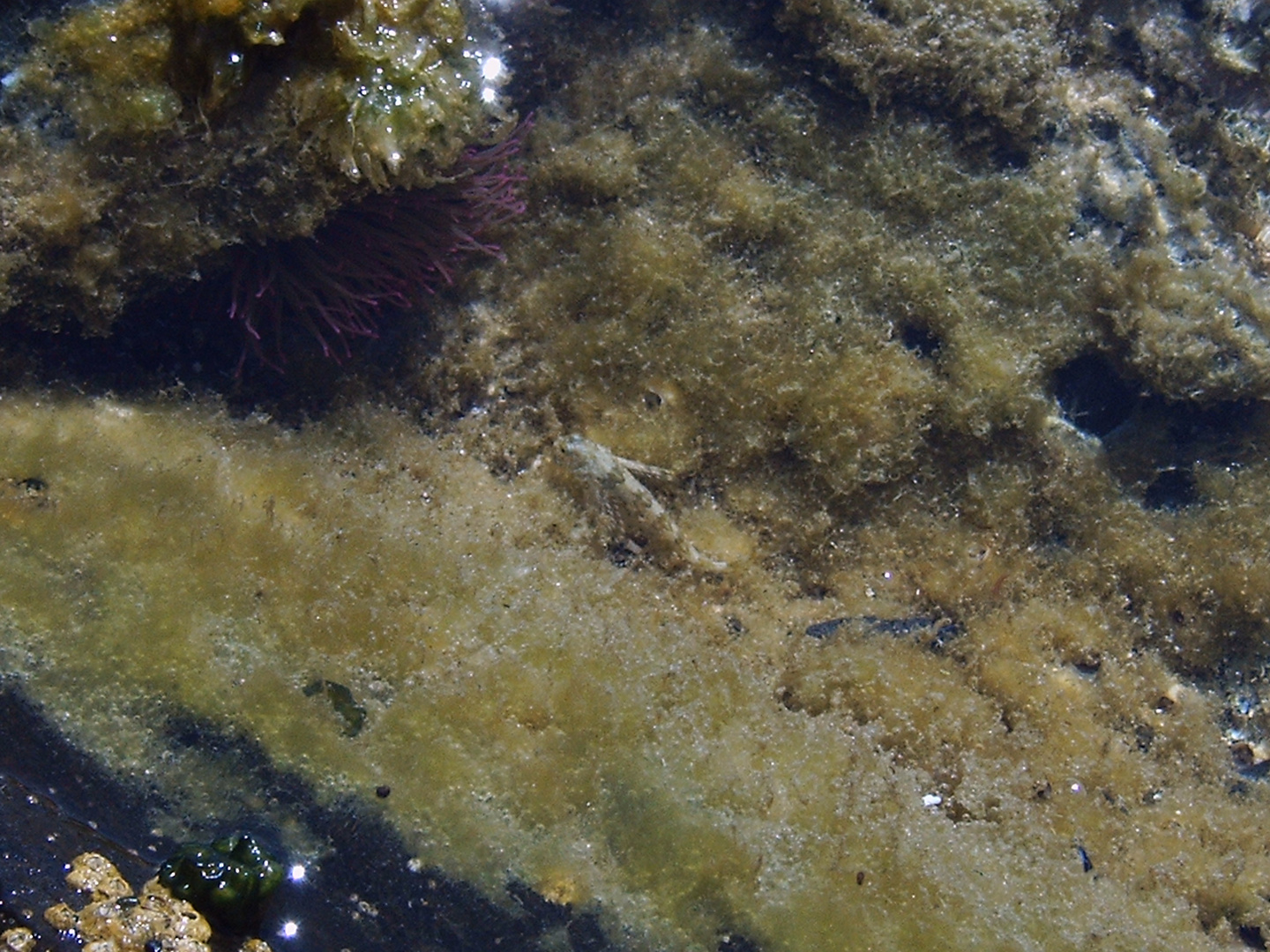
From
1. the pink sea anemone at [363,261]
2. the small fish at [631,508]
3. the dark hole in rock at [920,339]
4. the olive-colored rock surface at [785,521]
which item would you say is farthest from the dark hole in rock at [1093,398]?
the pink sea anemone at [363,261]

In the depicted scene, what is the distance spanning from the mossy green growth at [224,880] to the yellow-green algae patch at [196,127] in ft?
7.11

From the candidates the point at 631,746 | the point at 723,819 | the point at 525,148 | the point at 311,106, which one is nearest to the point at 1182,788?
the point at 723,819

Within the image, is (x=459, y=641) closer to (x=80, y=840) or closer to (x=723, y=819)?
(x=723, y=819)

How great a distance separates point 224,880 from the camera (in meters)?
3.11

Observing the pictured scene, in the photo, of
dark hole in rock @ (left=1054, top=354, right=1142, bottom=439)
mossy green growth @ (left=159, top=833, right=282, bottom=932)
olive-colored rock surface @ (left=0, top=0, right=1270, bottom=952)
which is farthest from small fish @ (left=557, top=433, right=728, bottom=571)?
mossy green growth @ (left=159, top=833, right=282, bottom=932)

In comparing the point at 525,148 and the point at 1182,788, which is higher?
the point at 525,148

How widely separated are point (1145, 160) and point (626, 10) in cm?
255

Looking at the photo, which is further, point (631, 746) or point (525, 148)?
point (525, 148)

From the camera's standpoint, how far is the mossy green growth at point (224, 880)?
3.08 meters

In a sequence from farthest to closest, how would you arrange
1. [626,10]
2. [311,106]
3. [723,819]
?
[626,10] → [723,819] → [311,106]

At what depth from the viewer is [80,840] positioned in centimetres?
318

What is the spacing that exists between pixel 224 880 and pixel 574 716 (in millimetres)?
1428

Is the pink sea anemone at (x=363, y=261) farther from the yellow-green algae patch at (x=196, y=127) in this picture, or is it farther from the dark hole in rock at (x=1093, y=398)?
the dark hole in rock at (x=1093, y=398)

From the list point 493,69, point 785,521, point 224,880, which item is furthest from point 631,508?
point 493,69
